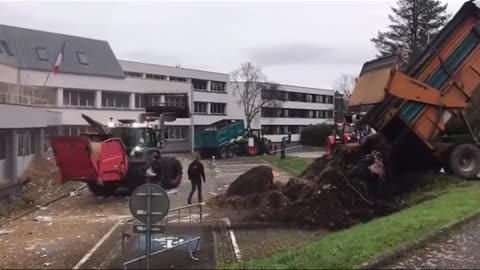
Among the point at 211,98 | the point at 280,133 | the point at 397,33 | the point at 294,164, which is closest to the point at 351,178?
the point at 294,164

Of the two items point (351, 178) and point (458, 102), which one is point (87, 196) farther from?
point (458, 102)

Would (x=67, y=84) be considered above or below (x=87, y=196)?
above

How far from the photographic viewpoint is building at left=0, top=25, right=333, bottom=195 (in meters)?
28.6

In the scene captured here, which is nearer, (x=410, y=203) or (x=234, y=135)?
(x=410, y=203)

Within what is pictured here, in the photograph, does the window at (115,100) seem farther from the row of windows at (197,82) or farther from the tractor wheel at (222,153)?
the tractor wheel at (222,153)

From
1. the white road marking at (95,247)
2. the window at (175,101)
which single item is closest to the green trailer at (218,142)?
the window at (175,101)

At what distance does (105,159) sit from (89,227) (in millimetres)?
4708

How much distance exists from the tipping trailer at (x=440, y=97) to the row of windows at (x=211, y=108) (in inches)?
2161

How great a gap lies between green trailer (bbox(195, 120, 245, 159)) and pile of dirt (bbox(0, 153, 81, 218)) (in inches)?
627

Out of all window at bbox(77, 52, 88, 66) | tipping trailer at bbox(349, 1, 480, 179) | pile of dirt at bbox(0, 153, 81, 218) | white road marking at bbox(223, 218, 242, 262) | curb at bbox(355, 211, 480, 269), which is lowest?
pile of dirt at bbox(0, 153, 81, 218)

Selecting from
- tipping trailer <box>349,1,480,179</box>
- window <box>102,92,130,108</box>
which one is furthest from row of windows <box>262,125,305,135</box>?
tipping trailer <box>349,1,480,179</box>

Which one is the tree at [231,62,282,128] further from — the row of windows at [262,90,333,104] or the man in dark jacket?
the man in dark jacket

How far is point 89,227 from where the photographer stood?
585 inches

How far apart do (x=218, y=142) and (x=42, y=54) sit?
17.9 m
